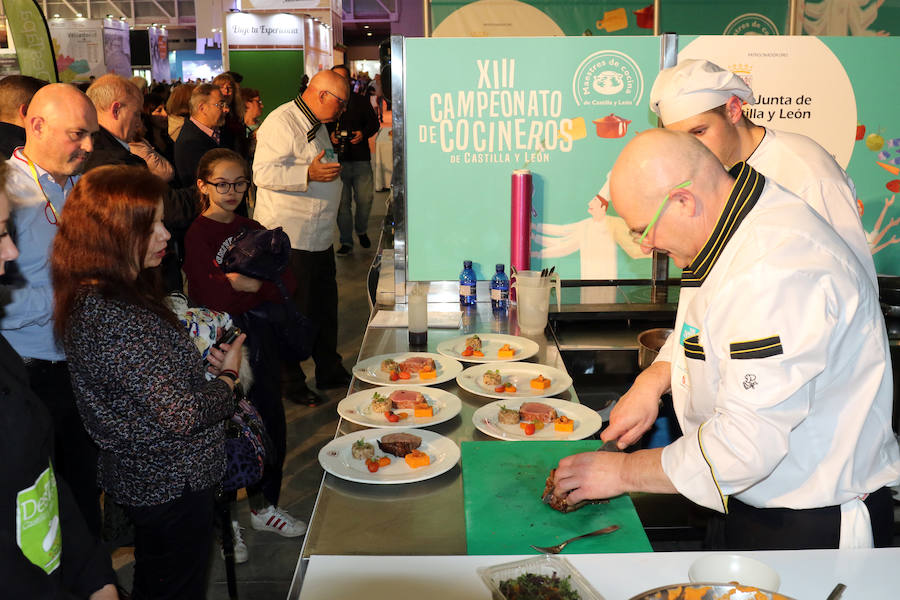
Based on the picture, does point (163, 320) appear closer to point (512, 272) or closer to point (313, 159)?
point (512, 272)

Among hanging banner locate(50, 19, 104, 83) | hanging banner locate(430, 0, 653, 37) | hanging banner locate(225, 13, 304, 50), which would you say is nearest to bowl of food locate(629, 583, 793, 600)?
hanging banner locate(430, 0, 653, 37)

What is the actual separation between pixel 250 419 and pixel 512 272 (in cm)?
115

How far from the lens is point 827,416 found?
132cm

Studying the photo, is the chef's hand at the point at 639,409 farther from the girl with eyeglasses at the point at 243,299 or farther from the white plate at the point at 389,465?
the girl with eyeglasses at the point at 243,299

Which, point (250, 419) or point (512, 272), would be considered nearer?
point (250, 419)

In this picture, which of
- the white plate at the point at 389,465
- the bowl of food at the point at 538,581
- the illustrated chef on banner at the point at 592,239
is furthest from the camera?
the illustrated chef on banner at the point at 592,239

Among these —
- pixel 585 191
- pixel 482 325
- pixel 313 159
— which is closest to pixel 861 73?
pixel 585 191

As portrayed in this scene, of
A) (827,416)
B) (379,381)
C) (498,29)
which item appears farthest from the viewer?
(498,29)

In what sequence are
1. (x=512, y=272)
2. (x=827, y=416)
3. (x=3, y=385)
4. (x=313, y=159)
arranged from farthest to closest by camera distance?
(x=313, y=159) < (x=512, y=272) < (x=827, y=416) < (x=3, y=385)

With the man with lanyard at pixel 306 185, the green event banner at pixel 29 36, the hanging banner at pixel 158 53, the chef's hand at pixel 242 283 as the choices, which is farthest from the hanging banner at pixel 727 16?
the hanging banner at pixel 158 53

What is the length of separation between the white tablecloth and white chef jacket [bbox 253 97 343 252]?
2928mm

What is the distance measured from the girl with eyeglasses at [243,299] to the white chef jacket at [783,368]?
66.9 inches

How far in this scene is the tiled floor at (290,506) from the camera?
273 cm

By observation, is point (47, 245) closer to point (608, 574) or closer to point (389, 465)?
point (389, 465)
